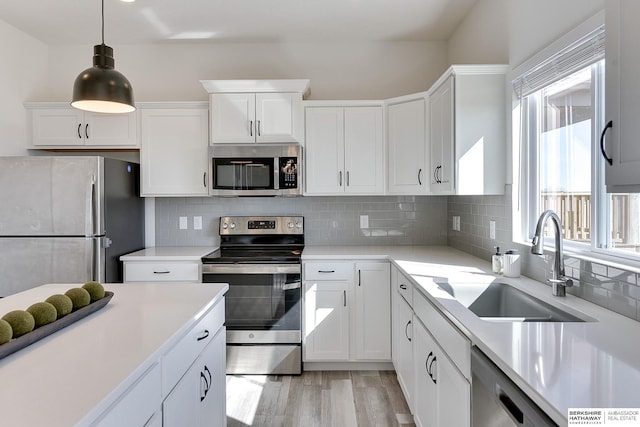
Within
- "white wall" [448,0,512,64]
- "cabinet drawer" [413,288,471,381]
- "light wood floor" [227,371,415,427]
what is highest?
"white wall" [448,0,512,64]

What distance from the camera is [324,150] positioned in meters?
3.23

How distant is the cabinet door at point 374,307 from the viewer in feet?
9.76

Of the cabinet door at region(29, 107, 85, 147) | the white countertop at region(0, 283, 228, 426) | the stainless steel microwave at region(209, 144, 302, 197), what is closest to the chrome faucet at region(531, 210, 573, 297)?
the white countertop at region(0, 283, 228, 426)

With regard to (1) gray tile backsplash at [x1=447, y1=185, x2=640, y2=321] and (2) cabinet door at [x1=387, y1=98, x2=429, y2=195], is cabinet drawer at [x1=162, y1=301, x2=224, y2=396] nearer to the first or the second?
(1) gray tile backsplash at [x1=447, y1=185, x2=640, y2=321]

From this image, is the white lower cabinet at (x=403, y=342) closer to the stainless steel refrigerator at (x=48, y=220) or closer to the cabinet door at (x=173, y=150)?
the cabinet door at (x=173, y=150)

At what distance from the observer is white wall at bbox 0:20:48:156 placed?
10.2ft

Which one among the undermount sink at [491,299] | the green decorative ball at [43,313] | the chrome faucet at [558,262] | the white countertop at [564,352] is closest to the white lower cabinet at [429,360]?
the white countertop at [564,352]

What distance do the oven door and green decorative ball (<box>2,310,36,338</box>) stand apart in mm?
1826

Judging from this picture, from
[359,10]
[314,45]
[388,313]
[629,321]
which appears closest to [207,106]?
[314,45]

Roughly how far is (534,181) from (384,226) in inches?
58.9

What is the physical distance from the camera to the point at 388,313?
9.76 feet

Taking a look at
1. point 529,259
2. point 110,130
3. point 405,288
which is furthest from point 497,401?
point 110,130

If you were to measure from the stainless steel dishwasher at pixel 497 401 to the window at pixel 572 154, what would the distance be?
2.61 ft

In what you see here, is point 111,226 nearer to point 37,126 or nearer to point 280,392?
point 37,126
